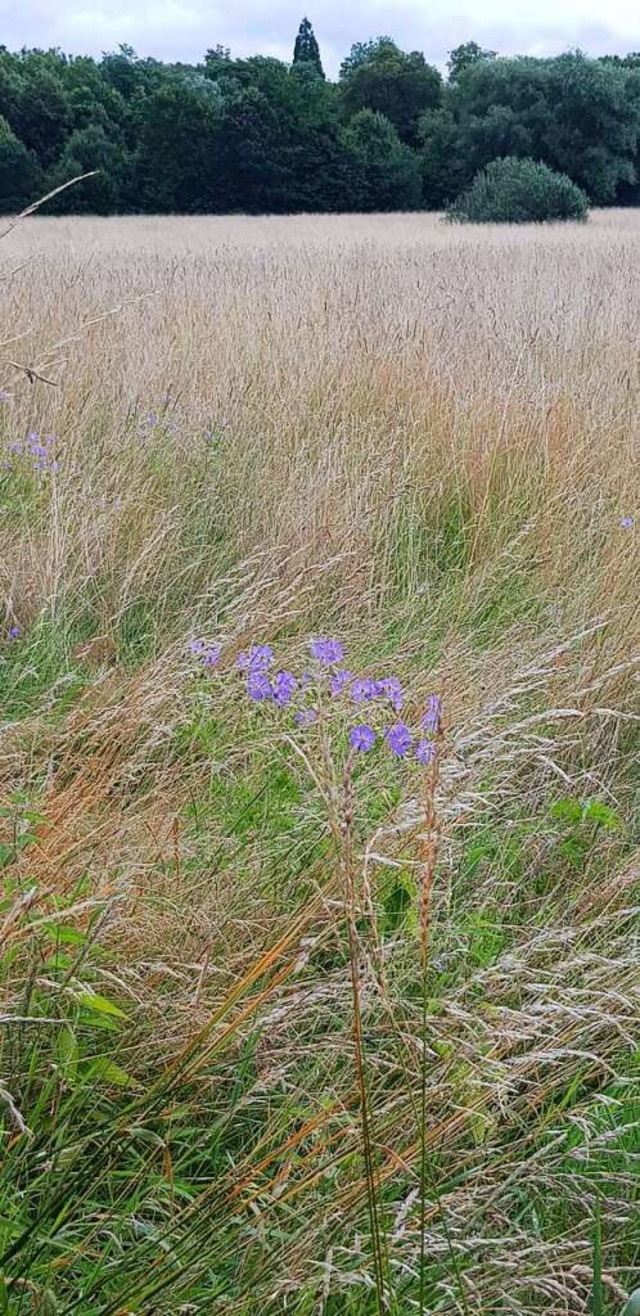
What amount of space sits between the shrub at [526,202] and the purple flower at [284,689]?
21.7 metres

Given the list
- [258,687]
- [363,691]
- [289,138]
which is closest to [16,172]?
[289,138]

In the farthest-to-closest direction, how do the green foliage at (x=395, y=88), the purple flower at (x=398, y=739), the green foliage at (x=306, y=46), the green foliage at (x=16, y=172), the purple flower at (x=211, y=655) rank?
the green foliage at (x=306, y=46) → the green foliage at (x=395, y=88) → the green foliage at (x=16, y=172) → the purple flower at (x=211, y=655) → the purple flower at (x=398, y=739)

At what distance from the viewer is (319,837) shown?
1.73 m

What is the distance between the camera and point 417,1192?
1222 mm

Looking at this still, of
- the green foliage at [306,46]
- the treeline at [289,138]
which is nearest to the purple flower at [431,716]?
the treeline at [289,138]

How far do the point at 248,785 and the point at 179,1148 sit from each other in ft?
2.45

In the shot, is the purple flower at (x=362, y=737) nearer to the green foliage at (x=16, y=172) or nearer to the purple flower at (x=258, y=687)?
the purple flower at (x=258, y=687)

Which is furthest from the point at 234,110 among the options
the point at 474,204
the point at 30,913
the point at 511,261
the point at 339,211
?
the point at 30,913

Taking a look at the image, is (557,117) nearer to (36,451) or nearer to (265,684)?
(36,451)

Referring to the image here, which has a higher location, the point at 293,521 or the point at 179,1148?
the point at 293,521

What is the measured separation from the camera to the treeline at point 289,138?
94.0ft

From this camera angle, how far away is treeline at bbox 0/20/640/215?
28.6 metres

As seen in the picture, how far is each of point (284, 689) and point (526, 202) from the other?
2260 cm

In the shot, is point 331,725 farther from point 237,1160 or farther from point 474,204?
point 474,204
